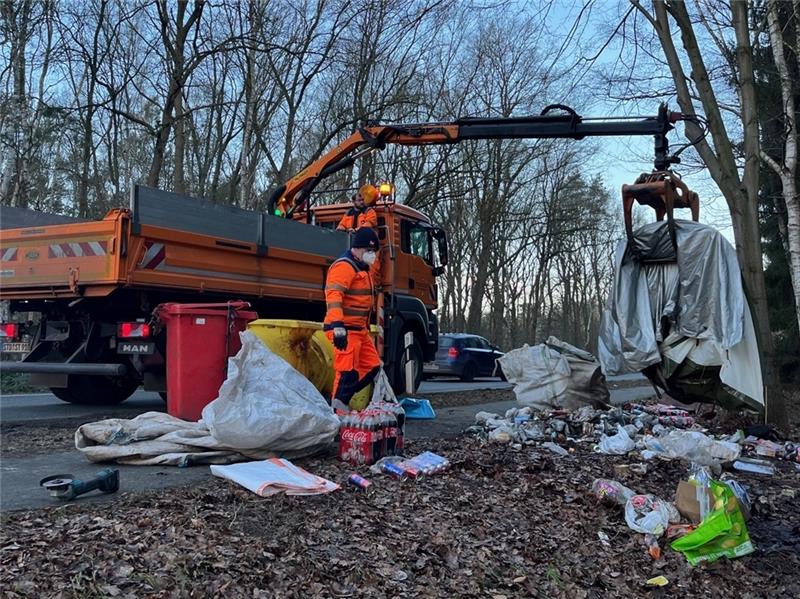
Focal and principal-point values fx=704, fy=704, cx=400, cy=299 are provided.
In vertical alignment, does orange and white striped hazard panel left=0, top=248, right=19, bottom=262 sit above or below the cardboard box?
above

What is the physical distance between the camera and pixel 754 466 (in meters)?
6.41

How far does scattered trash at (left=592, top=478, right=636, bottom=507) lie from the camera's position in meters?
4.98

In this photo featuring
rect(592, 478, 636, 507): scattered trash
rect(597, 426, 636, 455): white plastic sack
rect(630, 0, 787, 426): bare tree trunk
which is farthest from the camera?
rect(630, 0, 787, 426): bare tree trunk

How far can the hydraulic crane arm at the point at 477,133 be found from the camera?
27.3 ft

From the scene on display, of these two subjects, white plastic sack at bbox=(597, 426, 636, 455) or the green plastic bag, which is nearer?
the green plastic bag

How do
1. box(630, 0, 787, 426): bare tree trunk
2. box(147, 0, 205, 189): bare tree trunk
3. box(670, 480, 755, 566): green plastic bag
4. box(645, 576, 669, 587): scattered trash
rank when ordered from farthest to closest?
box(147, 0, 205, 189): bare tree trunk, box(630, 0, 787, 426): bare tree trunk, box(670, 480, 755, 566): green plastic bag, box(645, 576, 669, 587): scattered trash

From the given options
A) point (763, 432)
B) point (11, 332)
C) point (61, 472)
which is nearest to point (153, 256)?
point (11, 332)

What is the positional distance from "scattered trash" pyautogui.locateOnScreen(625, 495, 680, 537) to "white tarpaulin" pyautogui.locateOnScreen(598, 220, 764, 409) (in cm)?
169

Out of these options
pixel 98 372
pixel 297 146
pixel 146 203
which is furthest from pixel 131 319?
pixel 297 146

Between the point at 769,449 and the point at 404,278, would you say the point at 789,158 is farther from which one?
the point at 769,449

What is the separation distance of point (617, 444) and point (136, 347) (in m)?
5.27

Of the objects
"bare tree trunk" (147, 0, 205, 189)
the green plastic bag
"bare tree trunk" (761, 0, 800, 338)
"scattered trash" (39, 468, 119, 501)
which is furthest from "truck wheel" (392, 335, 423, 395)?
"bare tree trunk" (147, 0, 205, 189)

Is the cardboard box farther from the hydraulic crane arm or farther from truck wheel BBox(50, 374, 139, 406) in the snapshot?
truck wheel BBox(50, 374, 139, 406)

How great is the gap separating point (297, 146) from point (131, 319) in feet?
49.2
